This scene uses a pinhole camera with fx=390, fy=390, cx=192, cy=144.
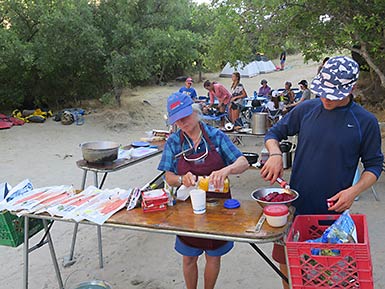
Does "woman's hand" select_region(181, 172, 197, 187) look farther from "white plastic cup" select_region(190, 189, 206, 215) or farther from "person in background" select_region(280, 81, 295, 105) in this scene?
"person in background" select_region(280, 81, 295, 105)

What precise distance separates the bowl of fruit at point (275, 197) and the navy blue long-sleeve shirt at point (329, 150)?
0.09 meters

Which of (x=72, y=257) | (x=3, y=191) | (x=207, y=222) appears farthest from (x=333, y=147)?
(x=72, y=257)

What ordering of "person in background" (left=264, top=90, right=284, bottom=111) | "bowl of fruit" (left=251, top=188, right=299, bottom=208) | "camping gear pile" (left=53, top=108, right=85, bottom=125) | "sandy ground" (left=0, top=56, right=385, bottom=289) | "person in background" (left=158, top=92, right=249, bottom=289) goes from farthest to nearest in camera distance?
"camping gear pile" (left=53, top=108, right=85, bottom=125) → "person in background" (left=264, top=90, right=284, bottom=111) → "sandy ground" (left=0, top=56, right=385, bottom=289) → "person in background" (left=158, top=92, right=249, bottom=289) → "bowl of fruit" (left=251, top=188, right=299, bottom=208)

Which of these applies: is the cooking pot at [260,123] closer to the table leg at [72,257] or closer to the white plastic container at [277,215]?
the table leg at [72,257]

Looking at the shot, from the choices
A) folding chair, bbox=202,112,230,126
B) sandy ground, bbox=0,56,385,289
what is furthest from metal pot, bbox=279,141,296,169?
folding chair, bbox=202,112,230,126

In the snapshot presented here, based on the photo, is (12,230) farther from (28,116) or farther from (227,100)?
(28,116)

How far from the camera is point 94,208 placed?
2.41m

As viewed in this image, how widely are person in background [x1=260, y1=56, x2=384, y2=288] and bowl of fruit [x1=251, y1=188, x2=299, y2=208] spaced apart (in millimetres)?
88

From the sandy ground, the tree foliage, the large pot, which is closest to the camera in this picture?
the sandy ground

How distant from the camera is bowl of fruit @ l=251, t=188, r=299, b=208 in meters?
2.11

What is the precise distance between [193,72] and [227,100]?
14844mm

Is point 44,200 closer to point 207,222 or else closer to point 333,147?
point 207,222

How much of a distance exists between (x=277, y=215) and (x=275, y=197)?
0.20 meters

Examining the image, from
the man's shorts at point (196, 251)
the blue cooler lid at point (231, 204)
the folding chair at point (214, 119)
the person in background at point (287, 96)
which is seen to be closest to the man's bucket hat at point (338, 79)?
the blue cooler lid at point (231, 204)
